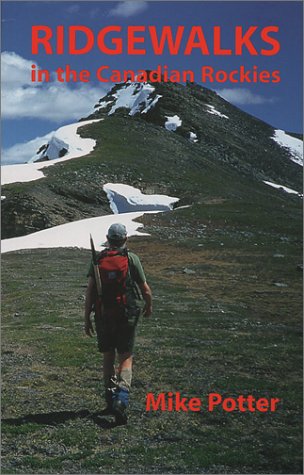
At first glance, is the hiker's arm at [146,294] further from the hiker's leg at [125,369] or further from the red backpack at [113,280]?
the hiker's leg at [125,369]

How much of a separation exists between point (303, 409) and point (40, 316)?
1121 cm

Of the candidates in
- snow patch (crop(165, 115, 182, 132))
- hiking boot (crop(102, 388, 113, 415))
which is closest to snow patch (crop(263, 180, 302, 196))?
snow patch (crop(165, 115, 182, 132))

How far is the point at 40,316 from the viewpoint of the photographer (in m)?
18.9

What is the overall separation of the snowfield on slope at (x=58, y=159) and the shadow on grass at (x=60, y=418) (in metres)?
52.8

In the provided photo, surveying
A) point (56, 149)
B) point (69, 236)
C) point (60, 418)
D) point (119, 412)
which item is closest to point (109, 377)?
point (119, 412)

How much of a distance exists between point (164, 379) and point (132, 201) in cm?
5230

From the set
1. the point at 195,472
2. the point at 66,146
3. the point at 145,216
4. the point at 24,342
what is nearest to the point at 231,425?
the point at 195,472

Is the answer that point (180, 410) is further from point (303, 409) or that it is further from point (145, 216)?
point (145, 216)

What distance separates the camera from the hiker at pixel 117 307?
28.7ft

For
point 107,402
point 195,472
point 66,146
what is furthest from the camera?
point 66,146

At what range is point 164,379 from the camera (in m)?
11.6

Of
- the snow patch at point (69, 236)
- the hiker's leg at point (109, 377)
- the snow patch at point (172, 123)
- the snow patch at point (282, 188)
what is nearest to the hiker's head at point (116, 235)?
the hiker's leg at point (109, 377)

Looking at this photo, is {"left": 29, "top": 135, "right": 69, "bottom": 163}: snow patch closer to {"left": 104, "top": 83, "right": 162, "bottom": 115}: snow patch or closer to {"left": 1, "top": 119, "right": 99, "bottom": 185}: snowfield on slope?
{"left": 1, "top": 119, "right": 99, "bottom": 185}: snowfield on slope

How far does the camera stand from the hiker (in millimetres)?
8734
